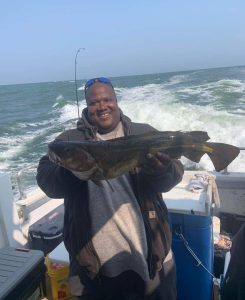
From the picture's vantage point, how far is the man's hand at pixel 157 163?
217 cm

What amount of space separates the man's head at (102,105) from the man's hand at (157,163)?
1.46ft

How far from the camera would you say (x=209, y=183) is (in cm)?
370

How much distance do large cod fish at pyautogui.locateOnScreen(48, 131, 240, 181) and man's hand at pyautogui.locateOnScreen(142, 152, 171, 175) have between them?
0.09ft

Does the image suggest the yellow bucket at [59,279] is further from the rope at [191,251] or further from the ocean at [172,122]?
the ocean at [172,122]

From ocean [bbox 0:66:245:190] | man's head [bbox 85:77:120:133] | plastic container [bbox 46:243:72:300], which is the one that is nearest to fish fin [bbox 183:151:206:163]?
man's head [bbox 85:77:120:133]

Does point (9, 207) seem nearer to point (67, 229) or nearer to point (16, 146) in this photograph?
point (67, 229)

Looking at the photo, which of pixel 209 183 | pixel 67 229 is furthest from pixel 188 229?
pixel 67 229

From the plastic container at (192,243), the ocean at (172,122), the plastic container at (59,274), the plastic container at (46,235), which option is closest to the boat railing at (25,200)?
the plastic container at (46,235)

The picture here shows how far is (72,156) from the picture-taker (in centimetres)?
201

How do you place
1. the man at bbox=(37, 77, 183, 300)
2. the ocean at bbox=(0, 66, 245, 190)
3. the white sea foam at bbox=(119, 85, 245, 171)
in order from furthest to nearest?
the white sea foam at bbox=(119, 85, 245, 171), the ocean at bbox=(0, 66, 245, 190), the man at bbox=(37, 77, 183, 300)

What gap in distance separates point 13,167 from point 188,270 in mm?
8428

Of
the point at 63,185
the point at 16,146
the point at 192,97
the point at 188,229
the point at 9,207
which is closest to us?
the point at 63,185

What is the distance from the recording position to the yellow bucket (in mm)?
3171

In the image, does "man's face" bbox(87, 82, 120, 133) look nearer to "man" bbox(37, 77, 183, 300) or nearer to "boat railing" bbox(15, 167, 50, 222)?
"man" bbox(37, 77, 183, 300)
